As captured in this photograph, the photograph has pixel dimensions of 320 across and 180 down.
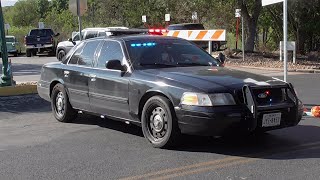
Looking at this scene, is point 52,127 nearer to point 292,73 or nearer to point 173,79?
point 173,79

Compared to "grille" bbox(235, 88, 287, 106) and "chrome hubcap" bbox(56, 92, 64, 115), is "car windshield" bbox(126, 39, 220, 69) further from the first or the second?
"chrome hubcap" bbox(56, 92, 64, 115)

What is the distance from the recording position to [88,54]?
321 inches

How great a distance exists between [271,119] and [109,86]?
2464mm

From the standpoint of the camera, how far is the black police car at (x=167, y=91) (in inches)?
236

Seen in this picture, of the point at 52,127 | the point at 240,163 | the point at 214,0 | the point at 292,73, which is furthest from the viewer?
the point at 214,0

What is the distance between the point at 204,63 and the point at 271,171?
2536 mm

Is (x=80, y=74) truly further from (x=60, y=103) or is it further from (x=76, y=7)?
(x=76, y=7)

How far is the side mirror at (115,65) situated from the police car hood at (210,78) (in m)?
0.43

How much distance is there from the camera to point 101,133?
7.66 metres

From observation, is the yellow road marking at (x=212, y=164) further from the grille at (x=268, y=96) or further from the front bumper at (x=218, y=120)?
the grille at (x=268, y=96)

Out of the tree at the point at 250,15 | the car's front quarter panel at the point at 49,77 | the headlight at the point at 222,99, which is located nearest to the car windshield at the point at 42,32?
the tree at the point at 250,15

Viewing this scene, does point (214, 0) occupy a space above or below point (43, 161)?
above

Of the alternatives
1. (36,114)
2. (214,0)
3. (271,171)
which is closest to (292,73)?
(214,0)

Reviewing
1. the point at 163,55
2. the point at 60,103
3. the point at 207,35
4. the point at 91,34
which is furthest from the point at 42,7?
the point at 163,55
